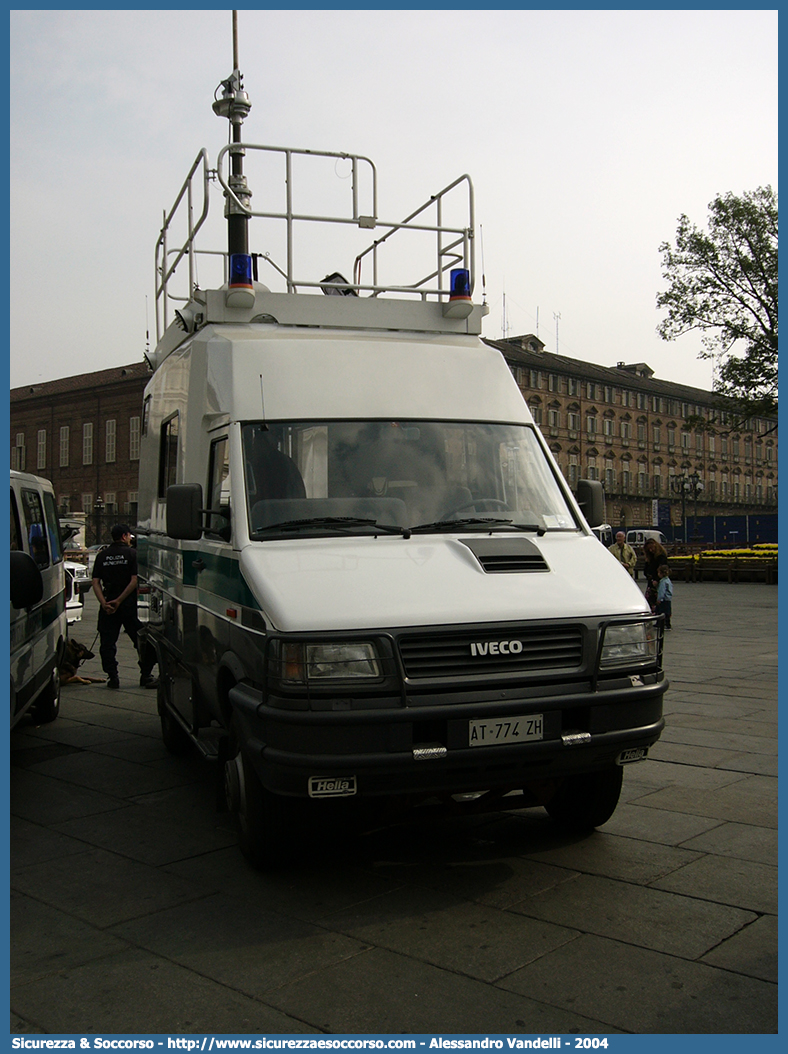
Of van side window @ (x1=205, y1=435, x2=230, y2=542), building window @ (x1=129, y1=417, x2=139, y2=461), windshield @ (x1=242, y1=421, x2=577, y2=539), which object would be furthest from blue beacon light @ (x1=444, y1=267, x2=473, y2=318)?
building window @ (x1=129, y1=417, x2=139, y2=461)

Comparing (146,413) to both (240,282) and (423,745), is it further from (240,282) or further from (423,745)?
(423,745)

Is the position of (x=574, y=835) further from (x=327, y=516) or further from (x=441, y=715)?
(x=327, y=516)

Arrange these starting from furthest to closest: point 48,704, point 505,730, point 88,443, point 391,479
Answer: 1. point 88,443
2. point 48,704
3. point 391,479
4. point 505,730

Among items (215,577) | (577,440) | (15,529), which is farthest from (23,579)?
(577,440)

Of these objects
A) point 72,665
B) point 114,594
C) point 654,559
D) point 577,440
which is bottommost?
point 72,665

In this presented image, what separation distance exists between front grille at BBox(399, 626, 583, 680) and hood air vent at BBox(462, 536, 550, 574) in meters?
0.44

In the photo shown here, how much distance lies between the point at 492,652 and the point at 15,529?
451 centimetres

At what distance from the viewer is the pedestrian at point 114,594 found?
482 inches

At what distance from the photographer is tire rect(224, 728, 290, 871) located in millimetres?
5055

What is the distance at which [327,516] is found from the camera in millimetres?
5512

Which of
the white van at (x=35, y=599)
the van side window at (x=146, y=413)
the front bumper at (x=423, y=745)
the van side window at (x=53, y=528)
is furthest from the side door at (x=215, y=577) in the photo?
the van side window at (x=53, y=528)

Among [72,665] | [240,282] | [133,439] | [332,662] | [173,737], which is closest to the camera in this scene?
[332,662]

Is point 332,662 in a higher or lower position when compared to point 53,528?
lower

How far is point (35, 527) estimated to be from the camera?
28.4 ft
